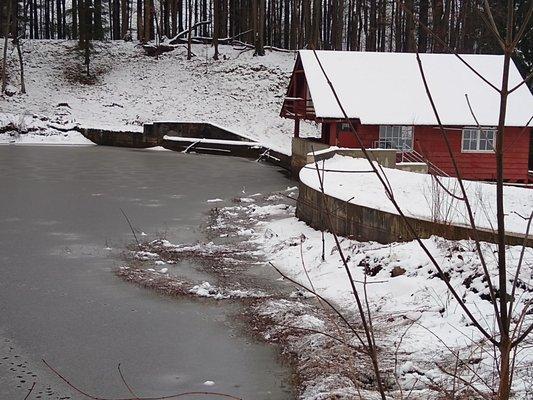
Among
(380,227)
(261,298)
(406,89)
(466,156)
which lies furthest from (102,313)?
(406,89)

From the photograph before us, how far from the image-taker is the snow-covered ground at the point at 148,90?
3438 centimetres

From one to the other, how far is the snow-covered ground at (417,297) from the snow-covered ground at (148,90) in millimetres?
21402

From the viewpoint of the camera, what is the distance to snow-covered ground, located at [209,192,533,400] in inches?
249

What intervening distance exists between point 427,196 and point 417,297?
13.6 ft

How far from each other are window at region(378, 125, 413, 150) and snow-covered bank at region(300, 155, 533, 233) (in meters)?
5.65

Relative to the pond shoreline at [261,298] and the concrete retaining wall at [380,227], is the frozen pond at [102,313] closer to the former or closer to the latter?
the pond shoreline at [261,298]

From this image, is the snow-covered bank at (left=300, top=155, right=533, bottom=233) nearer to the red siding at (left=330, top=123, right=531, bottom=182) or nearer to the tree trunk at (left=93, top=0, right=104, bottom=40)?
the red siding at (left=330, top=123, right=531, bottom=182)

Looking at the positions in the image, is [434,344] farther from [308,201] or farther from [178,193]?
[178,193]

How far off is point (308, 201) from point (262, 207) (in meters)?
2.63

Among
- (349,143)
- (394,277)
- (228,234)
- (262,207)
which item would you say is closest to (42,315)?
(394,277)

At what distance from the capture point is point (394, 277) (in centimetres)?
935

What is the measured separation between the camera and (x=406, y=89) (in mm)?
22734

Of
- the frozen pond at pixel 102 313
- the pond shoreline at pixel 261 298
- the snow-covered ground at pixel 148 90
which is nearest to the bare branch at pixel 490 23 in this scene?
the pond shoreline at pixel 261 298

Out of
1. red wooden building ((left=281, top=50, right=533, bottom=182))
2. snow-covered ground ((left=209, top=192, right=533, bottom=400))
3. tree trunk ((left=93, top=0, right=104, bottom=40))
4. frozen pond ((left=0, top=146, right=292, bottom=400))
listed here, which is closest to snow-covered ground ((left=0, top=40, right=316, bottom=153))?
tree trunk ((left=93, top=0, right=104, bottom=40))
